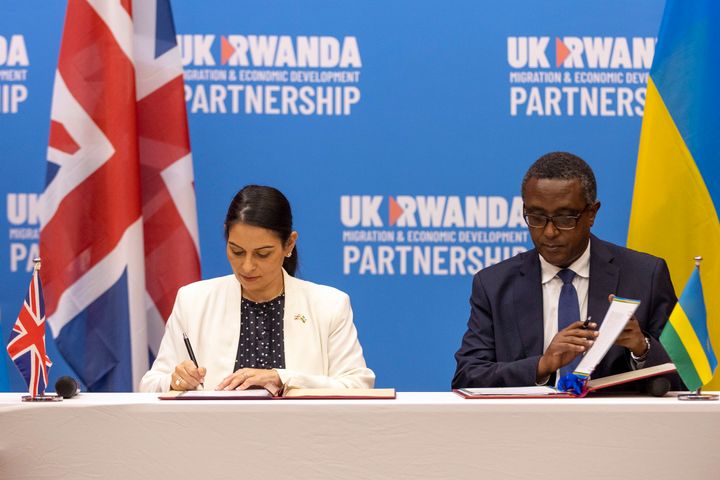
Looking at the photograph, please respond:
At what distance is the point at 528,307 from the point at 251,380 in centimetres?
89

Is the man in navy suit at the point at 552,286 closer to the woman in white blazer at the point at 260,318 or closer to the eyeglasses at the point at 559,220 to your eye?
the eyeglasses at the point at 559,220

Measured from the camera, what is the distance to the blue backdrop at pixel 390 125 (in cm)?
421

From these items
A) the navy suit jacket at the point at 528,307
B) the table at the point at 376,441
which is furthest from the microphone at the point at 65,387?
the navy suit jacket at the point at 528,307

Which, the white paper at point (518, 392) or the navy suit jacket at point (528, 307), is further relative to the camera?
the navy suit jacket at point (528, 307)

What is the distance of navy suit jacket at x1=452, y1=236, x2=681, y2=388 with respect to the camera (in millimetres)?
2713

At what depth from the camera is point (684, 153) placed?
363 cm

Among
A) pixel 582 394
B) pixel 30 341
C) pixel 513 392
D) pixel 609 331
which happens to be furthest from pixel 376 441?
pixel 30 341

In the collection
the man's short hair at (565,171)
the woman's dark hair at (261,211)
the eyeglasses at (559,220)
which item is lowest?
the eyeglasses at (559,220)

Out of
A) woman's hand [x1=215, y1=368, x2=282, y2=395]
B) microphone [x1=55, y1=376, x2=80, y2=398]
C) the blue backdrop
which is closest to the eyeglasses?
woman's hand [x1=215, y1=368, x2=282, y2=395]

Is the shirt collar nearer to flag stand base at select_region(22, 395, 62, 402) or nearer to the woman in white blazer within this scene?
the woman in white blazer

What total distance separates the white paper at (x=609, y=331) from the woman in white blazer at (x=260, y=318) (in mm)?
827

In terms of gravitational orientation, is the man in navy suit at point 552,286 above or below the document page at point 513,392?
above

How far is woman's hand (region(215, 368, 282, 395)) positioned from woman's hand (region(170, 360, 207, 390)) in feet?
0.23

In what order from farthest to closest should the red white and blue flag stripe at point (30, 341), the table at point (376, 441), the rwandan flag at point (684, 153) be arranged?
1. the rwandan flag at point (684, 153)
2. the red white and blue flag stripe at point (30, 341)
3. the table at point (376, 441)
